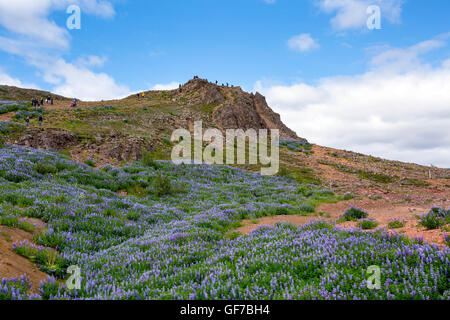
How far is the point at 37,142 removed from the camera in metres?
24.3

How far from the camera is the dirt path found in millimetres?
4957

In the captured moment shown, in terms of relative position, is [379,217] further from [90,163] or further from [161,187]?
[90,163]

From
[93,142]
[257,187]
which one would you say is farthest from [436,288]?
[93,142]

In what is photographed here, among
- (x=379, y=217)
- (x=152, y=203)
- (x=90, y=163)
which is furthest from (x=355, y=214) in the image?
(x=90, y=163)

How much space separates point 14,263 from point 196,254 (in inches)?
154

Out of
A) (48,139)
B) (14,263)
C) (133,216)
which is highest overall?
(48,139)

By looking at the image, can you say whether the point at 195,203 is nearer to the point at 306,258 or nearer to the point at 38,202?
the point at 38,202

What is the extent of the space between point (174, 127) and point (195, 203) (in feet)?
102

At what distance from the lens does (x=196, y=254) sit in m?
6.70

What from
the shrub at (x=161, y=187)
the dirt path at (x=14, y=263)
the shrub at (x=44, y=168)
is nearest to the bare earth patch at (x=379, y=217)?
the dirt path at (x=14, y=263)

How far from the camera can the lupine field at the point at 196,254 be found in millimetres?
3953

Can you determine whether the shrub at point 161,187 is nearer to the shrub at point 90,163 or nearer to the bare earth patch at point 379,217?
the bare earth patch at point 379,217

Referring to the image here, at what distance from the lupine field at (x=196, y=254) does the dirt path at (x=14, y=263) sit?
0.18 metres
